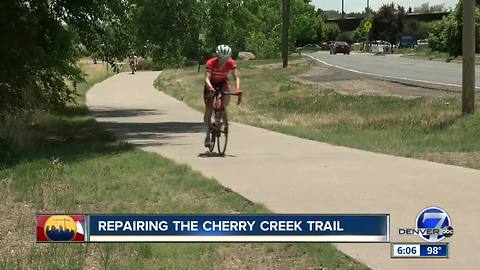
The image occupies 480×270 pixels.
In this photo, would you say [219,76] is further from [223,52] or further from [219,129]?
[219,129]

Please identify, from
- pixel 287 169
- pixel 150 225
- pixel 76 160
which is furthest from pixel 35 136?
pixel 150 225

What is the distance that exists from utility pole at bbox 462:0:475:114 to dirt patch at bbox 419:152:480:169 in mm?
3602

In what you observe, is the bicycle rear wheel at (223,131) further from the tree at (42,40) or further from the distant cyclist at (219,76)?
the tree at (42,40)

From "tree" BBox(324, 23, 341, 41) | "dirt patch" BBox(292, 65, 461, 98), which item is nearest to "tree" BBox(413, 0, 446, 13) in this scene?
"tree" BBox(324, 23, 341, 41)

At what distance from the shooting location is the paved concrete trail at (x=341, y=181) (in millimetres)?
5918

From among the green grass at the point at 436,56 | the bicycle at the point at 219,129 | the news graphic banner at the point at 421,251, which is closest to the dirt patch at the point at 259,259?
the news graphic banner at the point at 421,251

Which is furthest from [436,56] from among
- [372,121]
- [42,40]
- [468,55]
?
[42,40]

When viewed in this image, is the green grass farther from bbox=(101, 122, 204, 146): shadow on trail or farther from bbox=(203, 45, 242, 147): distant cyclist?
bbox=(203, 45, 242, 147): distant cyclist

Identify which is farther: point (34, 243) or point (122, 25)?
point (122, 25)

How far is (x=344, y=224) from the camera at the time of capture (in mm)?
5289

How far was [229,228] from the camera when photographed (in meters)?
5.36

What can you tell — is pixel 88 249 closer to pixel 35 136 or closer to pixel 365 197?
pixel 365 197

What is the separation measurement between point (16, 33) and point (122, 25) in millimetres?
5863

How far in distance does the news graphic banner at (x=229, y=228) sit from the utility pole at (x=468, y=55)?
32.2 feet
